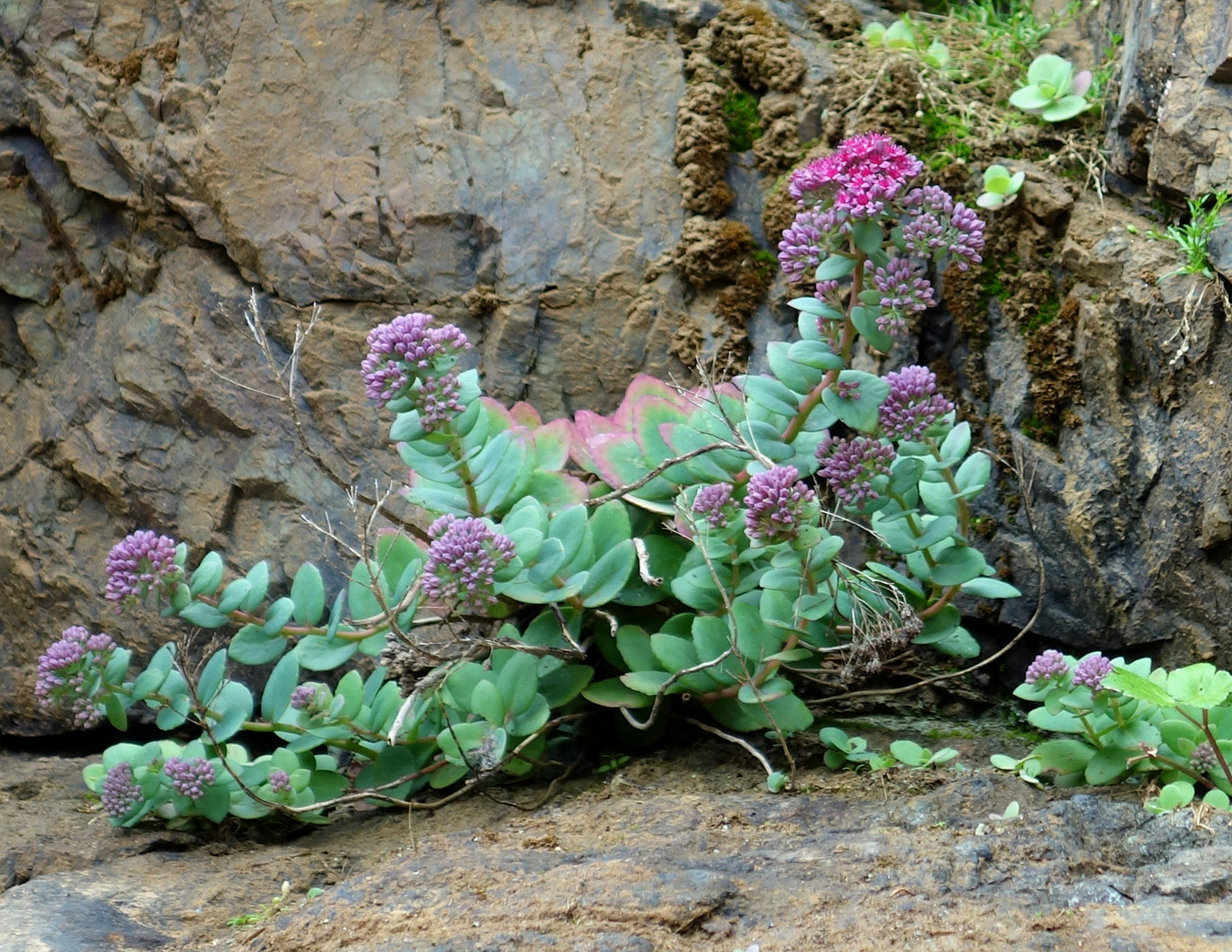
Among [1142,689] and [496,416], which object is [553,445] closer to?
[496,416]

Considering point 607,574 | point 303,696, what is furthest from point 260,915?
point 607,574

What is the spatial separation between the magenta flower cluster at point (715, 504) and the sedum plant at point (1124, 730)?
0.74m

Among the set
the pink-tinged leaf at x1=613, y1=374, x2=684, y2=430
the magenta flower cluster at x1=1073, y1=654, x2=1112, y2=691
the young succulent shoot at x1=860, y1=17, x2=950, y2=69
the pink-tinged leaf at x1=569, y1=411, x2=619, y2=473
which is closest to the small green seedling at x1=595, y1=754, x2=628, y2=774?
the pink-tinged leaf at x1=569, y1=411, x2=619, y2=473

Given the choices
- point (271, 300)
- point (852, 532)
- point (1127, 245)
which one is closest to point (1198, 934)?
point (852, 532)

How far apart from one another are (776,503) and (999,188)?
5.31ft

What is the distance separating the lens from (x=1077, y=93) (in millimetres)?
3822

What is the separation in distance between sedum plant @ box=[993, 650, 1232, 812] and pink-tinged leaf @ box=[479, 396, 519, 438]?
1484 millimetres

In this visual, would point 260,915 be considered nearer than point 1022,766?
Yes

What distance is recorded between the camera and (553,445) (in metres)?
3.29

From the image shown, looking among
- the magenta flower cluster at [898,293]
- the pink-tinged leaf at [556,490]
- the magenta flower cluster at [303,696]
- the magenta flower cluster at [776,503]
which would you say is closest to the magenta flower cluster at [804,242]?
the magenta flower cluster at [898,293]

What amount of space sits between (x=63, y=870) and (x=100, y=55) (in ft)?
9.37

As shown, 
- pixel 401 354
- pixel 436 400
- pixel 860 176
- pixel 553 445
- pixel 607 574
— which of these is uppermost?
pixel 860 176

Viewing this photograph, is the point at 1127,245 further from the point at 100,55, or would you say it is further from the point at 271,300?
the point at 100,55

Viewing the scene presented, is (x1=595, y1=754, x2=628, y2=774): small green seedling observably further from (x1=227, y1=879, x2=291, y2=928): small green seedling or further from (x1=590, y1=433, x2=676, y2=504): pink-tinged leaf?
(x1=227, y1=879, x2=291, y2=928): small green seedling
